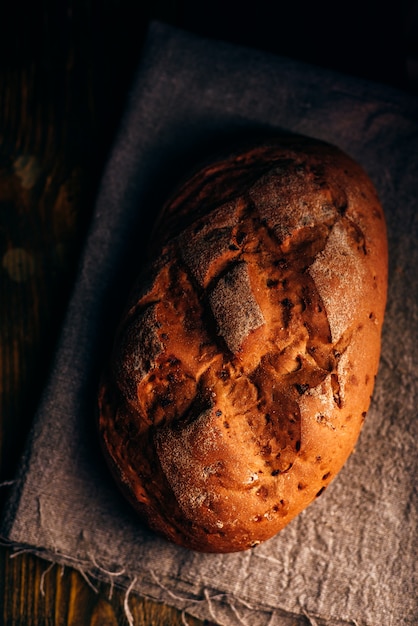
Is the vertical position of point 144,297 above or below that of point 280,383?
above

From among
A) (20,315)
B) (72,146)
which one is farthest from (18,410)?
(72,146)

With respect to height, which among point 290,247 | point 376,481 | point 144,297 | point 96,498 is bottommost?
point 96,498

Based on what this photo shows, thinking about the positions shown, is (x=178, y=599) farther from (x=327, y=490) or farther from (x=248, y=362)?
(x=248, y=362)

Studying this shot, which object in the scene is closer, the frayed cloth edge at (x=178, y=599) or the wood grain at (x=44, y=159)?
the frayed cloth edge at (x=178, y=599)

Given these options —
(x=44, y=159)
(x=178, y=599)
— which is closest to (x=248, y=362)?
(x=178, y=599)

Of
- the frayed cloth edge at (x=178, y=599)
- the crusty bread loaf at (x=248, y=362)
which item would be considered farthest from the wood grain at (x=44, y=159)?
the crusty bread loaf at (x=248, y=362)

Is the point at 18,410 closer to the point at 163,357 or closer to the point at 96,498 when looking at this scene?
the point at 96,498

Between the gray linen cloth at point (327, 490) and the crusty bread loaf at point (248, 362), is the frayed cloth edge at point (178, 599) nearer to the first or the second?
the gray linen cloth at point (327, 490)
